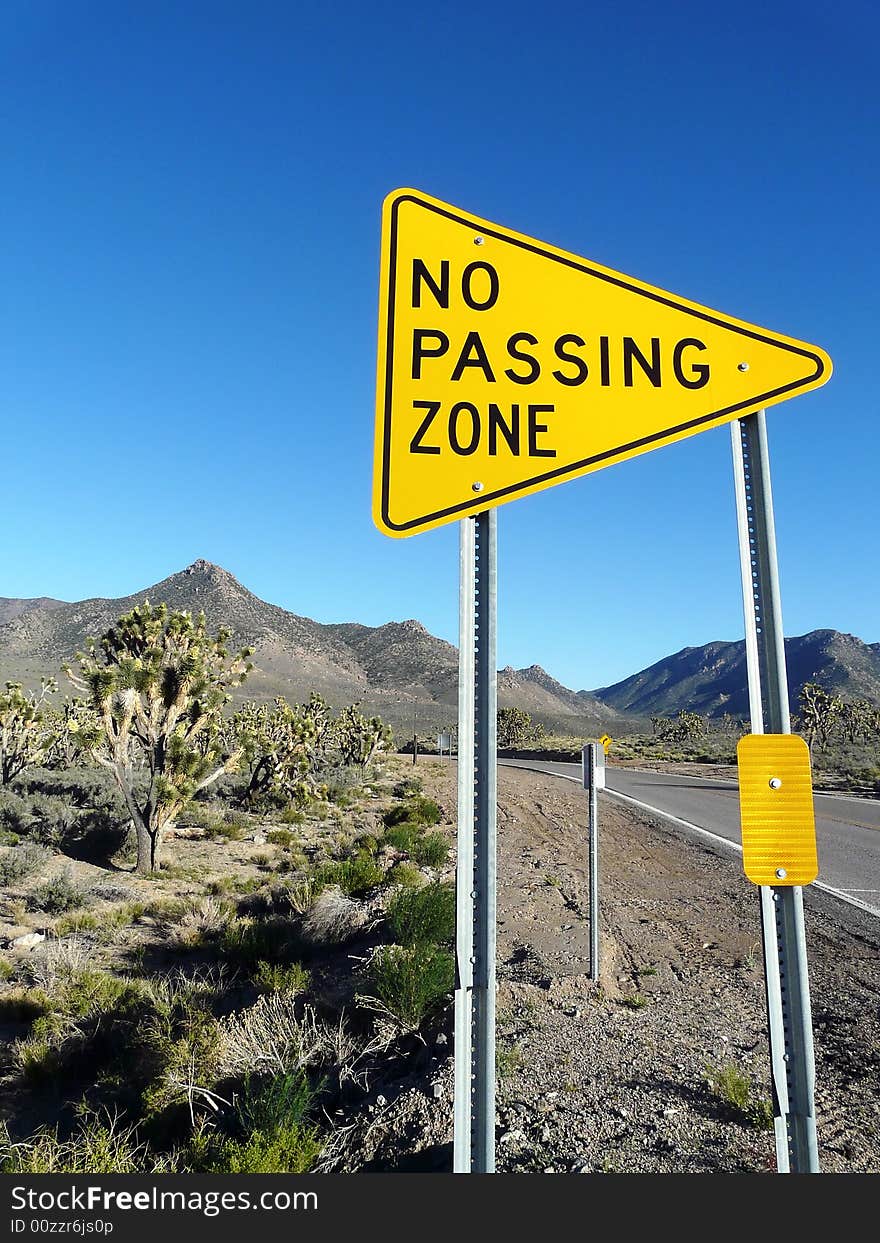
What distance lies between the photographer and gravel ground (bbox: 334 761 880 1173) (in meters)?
3.63

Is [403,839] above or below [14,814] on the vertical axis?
below

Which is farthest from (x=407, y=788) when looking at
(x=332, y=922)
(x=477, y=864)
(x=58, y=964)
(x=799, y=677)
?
(x=799, y=677)

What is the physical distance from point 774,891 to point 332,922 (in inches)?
300

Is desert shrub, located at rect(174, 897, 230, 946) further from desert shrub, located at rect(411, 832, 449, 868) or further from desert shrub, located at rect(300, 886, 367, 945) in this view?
desert shrub, located at rect(411, 832, 449, 868)

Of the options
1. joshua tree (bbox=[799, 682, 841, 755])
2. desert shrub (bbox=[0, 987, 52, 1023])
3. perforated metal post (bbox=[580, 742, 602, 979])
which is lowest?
desert shrub (bbox=[0, 987, 52, 1023])

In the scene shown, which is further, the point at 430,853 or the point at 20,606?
the point at 20,606

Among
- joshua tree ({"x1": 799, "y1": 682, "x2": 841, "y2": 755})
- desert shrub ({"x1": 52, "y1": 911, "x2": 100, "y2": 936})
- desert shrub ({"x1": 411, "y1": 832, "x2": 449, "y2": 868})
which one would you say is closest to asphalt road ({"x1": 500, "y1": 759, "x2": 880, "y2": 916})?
desert shrub ({"x1": 411, "y1": 832, "x2": 449, "y2": 868})

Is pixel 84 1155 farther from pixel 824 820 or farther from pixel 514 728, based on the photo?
pixel 514 728

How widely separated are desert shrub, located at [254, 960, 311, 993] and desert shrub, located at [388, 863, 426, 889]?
220cm

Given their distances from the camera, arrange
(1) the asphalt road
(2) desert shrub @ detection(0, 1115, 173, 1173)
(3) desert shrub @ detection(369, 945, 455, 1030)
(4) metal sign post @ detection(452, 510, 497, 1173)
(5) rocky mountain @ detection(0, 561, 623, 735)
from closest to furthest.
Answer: (4) metal sign post @ detection(452, 510, 497, 1173)
(2) desert shrub @ detection(0, 1115, 173, 1173)
(3) desert shrub @ detection(369, 945, 455, 1030)
(1) the asphalt road
(5) rocky mountain @ detection(0, 561, 623, 735)

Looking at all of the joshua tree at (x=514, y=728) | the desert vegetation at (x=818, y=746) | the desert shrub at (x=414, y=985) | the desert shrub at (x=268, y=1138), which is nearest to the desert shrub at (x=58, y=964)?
the desert shrub at (x=414, y=985)

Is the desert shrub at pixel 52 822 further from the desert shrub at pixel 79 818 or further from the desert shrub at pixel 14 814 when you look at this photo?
the desert shrub at pixel 14 814

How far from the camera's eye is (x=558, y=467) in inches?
70.3

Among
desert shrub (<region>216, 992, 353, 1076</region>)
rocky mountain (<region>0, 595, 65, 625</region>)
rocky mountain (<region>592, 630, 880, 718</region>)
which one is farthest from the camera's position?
rocky mountain (<region>592, 630, 880, 718</region>)
